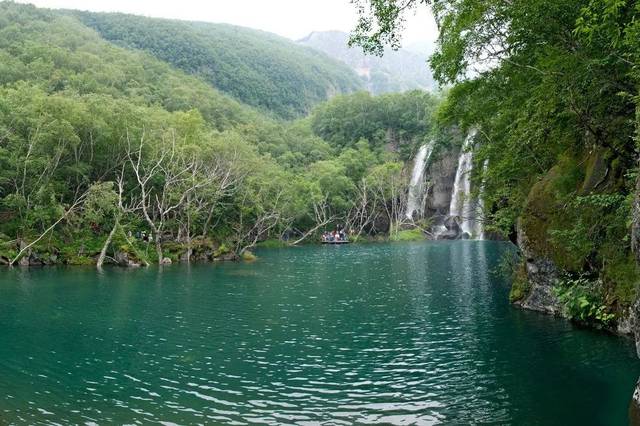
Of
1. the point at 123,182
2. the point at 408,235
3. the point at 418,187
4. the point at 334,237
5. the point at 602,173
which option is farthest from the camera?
the point at 418,187

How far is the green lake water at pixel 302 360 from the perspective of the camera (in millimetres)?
10734

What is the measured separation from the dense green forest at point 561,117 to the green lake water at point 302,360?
2445mm

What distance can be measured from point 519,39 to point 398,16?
3770 mm

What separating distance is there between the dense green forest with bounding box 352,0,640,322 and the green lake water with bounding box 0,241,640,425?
2.45 meters

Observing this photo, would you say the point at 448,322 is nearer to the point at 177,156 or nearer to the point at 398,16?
the point at 398,16

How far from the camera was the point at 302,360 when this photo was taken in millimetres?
14781

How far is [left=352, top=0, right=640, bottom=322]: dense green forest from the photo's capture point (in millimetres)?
12766

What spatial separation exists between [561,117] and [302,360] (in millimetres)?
10615

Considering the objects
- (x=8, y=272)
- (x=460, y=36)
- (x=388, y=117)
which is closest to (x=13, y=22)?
(x=388, y=117)

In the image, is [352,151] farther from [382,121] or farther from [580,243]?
[580,243]

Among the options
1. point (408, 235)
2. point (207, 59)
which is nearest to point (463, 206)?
point (408, 235)

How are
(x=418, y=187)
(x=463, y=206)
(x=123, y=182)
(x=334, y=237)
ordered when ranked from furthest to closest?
(x=418, y=187) < (x=334, y=237) < (x=463, y=206) < (x=123, y=182)

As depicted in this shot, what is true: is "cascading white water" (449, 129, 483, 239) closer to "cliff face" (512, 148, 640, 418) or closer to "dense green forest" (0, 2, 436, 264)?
"dense green forest" (0, 2, 436, 264)

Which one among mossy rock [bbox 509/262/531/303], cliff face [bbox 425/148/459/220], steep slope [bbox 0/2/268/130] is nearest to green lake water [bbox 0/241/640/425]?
mossy rock [bbox 509/262/531/303]
